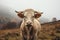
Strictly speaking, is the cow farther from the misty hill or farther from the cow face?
the misty hill

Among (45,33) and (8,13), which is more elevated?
(8,13)

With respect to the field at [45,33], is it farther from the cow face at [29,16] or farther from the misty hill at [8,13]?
the cow face at [29,16]

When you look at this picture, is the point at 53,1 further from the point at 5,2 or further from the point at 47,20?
the point at 5,2

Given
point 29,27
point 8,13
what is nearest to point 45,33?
point 8,13

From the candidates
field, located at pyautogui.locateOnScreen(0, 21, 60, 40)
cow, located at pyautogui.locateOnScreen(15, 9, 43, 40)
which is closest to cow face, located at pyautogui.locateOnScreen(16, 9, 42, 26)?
cow, located at pyautogui.locateOnScreen(15, 9, 43, 40)

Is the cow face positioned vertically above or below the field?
above

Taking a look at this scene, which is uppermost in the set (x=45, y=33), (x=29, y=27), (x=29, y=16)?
(x=29, y=16)

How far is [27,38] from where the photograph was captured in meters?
3.14

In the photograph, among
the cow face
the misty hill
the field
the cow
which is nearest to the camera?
the cow face

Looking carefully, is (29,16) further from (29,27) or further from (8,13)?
(8,13)

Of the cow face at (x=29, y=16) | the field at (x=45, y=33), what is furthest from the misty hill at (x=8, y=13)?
the cow face at (x=29, y=16)

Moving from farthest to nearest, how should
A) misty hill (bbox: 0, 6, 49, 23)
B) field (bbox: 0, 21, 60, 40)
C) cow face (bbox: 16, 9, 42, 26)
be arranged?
1. misty hill (bbox: 0, 6, 49, 23)
2. field (bbox: 0, 21, 60, 40)
3. cow face (bbox: 16, 9, 42, 26)

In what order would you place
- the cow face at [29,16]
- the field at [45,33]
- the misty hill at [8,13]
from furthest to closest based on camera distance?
the misty hill at [8,13] → the field at [45,33] → the cow face at [29,16]

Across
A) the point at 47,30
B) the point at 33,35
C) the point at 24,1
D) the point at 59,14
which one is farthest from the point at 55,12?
the point at 33,35
